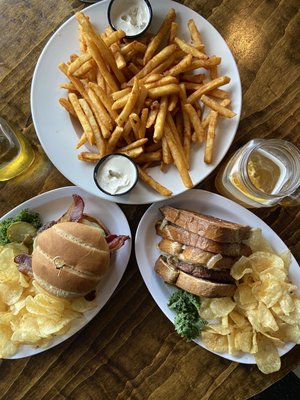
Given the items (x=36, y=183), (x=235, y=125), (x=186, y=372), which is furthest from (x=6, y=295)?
(x=235, y=125)

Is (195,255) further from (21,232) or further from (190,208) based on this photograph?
(21,232)

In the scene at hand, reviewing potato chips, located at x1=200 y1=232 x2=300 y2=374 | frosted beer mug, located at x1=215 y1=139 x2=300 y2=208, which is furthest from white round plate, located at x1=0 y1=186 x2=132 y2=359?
frosted beer mug, located at x1=215 y1=139 x2=300 y2=208

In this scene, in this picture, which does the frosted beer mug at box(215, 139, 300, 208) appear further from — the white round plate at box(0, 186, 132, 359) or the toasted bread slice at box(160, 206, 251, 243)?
the white round plate at box(0, 186, 132, 359)

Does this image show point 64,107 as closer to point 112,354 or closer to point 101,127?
point 101,127

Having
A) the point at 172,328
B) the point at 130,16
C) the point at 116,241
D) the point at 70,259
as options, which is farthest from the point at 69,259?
the point at 130,16

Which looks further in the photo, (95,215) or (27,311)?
(95,215)

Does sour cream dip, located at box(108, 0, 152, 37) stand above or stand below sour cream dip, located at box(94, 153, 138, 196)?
above
